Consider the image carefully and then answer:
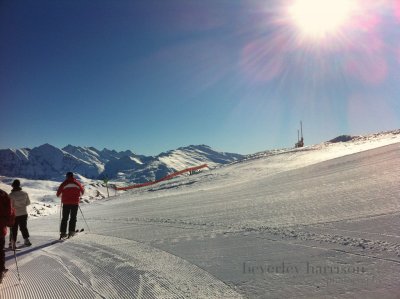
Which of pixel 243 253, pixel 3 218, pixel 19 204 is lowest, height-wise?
pixel 243 253

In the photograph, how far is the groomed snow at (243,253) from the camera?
5.54 m

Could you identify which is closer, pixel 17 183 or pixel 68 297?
pixel 68 297

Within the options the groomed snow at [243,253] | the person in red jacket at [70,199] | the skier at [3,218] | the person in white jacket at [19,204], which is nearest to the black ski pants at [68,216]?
the person in red jacket at [70,199]

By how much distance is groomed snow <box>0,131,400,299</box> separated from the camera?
554 centimetres

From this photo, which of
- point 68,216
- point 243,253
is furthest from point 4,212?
point 68,216

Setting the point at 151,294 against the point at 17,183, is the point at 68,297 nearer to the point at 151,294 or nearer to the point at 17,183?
the point at 151,294

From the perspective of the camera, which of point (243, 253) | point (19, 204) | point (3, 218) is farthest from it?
point (19, 204)

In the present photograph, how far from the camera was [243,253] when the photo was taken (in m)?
7.25

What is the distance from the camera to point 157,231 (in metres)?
10.8

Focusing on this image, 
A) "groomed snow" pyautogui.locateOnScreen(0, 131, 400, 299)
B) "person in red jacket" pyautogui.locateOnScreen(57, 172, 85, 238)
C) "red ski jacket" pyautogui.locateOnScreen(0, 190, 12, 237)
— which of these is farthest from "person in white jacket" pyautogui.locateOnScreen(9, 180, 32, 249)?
"red ski jacket" pyautogui.locateOnScreen(0, 190, 12, 237)

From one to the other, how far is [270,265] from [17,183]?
880 cm

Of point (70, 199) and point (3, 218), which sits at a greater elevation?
point (70, 199)

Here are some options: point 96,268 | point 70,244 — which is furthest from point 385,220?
point 70,244

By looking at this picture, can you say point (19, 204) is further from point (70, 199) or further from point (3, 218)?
point (3, 218)
